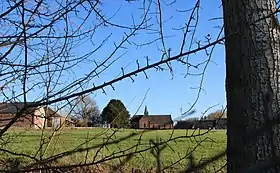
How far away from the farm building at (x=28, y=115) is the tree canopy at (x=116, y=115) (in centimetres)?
33

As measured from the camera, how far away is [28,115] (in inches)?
76.3

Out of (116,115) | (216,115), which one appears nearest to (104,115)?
(116,115)

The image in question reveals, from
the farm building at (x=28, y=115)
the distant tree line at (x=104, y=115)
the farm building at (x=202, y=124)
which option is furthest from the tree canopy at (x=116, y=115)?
the farm building at (x=202, y=124)

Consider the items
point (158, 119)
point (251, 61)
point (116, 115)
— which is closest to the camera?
point (158, 119)

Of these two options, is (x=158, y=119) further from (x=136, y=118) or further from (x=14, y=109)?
(x=14, y=109)

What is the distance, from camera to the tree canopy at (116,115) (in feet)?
7.75

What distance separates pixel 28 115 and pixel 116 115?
66 cm

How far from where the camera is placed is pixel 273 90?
2.34 meters

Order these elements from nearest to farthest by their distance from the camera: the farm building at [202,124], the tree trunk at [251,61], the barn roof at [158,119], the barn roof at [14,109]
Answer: the farm building at [202,124] < the barn roof at [14,109] < the barn roof at [158,119] < the tree trunk at [251,61]

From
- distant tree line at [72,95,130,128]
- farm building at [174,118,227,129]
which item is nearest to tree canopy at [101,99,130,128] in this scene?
distant tree line at [72,95,130,128]

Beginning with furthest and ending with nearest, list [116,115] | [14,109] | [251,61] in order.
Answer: [116,115] → [251,61] → [14,109]

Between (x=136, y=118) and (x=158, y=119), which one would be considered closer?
(x=158, y=119)

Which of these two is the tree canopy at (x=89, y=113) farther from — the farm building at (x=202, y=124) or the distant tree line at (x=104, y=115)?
the farm building at (x=202, y=124)

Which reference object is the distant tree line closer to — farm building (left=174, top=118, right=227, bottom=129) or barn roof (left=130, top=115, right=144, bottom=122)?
barn roof (left=130, top=115, right=144, bottom=122)
